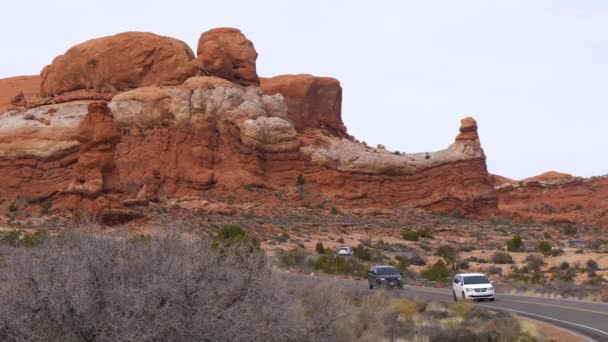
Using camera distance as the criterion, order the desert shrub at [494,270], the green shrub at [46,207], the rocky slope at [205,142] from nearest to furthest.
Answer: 1. the desert shrub at [494,270]
2. the green shrub at [46,207]
3. the rocky slope at [205,142]

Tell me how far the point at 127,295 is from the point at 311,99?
7837 cm

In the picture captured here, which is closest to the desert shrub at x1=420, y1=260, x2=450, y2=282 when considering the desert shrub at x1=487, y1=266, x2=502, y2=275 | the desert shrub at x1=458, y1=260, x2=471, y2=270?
the desert shrub at x1=487, y1=266, x2=502, y2=275

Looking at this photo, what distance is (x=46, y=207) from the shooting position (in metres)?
60.1

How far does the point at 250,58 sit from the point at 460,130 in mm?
23191

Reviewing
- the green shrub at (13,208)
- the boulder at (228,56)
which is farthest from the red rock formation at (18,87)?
the green shrub at (13,208)

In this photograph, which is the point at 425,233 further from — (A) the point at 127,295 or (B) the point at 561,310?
(A) the point at 127,295

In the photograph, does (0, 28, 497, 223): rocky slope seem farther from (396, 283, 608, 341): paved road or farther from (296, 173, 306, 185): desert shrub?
(396, 283, 608, 341): paved road

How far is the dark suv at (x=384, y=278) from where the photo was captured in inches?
1390

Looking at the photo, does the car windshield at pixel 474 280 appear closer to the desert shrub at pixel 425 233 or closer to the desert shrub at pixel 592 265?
the desert shrub at pixel 592 265

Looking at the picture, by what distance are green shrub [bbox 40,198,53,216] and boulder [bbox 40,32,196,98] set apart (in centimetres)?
1834

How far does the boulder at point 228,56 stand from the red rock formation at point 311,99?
215 inches

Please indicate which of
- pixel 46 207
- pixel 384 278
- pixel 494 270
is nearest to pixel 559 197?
pixel 494 270

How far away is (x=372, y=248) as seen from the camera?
60.5 metres

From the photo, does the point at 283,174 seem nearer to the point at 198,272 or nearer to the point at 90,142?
the point at 90,142
